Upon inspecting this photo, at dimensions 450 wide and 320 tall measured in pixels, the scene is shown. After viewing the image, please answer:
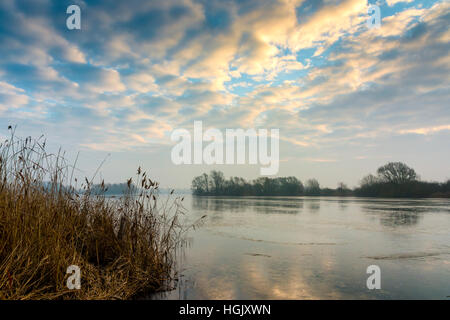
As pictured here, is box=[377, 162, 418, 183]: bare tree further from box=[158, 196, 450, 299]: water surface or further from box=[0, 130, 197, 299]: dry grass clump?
box=[0, 130, 197, 299]: dry grass clump

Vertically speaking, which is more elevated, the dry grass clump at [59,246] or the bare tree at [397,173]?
the bare tree at [397,173]

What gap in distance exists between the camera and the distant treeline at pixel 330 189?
4433cm

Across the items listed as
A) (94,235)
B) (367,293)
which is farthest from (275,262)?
(94,235)

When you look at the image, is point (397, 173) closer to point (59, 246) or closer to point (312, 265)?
point (312, 265)

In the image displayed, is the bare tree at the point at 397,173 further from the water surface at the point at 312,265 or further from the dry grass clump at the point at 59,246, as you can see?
the dry grass clump at the point at 59,246

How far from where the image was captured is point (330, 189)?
217ft

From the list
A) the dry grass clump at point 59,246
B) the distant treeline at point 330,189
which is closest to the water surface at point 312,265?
the dry grass clump at point 59,246

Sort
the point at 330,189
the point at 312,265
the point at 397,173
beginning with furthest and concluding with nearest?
the point at 330,189
the point at 397,173
the point at 312,265

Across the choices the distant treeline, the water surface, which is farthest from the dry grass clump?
the distant treeline

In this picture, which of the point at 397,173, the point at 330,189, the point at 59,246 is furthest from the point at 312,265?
the point at 330,189

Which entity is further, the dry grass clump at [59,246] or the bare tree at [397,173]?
the bare tree at [397,173]

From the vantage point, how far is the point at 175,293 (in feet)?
12.1

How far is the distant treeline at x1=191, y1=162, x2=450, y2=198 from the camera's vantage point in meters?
44.3

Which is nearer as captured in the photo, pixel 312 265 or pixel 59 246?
pixel 59 246
